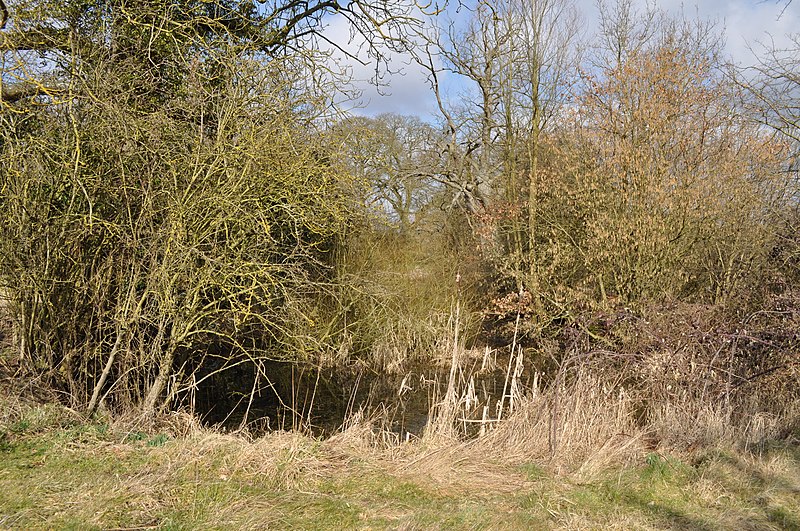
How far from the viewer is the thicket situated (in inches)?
232

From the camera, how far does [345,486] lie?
4344 millimetres

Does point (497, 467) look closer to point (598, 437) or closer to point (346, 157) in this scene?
point (598, 437)

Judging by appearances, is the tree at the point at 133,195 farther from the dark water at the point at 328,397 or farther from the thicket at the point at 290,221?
the dark water at the point at 328,397

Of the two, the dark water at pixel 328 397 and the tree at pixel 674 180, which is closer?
the dark water at pixel 328 397

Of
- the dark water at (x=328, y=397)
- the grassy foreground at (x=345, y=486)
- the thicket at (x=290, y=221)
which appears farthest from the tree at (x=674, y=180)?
the grassy foreground at (x=345, y=486)

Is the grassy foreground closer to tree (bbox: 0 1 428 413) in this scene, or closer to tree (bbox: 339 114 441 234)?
tree (bbox: 0 1 428 413)

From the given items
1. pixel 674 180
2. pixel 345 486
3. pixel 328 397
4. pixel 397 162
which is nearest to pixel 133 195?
pixel 345 486

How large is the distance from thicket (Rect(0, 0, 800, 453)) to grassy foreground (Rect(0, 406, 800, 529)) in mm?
1098

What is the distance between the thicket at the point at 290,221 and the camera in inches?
232

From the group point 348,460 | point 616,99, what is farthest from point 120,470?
point 616,99

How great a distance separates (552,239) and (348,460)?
341 inches

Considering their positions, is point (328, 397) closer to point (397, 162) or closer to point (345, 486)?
point (345, 486)

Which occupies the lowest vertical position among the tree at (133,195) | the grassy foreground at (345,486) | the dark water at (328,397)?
the dark water at (328,397)

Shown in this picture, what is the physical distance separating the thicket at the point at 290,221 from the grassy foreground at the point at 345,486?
3.60ft
